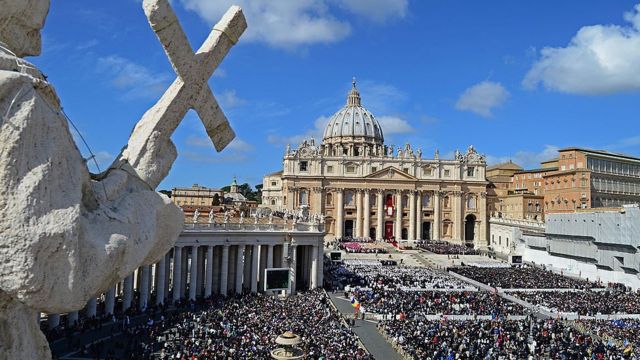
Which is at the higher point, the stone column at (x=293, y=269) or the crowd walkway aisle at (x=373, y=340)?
the stone column at (x=293, y=269)

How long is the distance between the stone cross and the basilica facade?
8698 centimetres

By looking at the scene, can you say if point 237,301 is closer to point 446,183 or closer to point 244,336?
point 244,336

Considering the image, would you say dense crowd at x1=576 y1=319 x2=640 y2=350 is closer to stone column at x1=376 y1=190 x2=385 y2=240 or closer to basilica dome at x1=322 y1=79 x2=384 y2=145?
stone column at x1=376 y1=190 x2=385 y2=240

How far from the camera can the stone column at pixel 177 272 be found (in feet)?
108

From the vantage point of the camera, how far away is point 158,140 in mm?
5941

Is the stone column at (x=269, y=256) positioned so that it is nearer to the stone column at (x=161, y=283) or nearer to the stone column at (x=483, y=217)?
the stone column at (x=161, y=283)

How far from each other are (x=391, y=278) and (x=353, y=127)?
3325 inches

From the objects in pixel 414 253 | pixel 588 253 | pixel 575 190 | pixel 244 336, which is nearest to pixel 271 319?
pixel 244 336

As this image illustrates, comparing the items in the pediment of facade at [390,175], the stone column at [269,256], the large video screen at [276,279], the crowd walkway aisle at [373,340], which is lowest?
the crowd walkway aisle at [373,340]

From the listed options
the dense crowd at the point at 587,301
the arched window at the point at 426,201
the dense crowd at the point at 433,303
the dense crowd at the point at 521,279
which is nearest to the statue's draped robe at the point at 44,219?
the dense crowd at the point at 433,303

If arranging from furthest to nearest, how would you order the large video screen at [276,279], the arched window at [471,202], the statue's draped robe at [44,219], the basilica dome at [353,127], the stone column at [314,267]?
1. the basilica dome at [353,127]
2. the arched window at [471,202]
3. the stone column at [314,267]
4. the large video screen at [276,279]
5. the statue's draped robe at [44,219]

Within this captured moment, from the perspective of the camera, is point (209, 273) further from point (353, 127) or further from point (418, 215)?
point (353, 127)

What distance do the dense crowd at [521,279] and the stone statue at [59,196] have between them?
133 ft

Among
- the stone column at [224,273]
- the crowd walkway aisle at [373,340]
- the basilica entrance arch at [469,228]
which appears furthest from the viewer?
the basilica entrance arch at [469,228]
